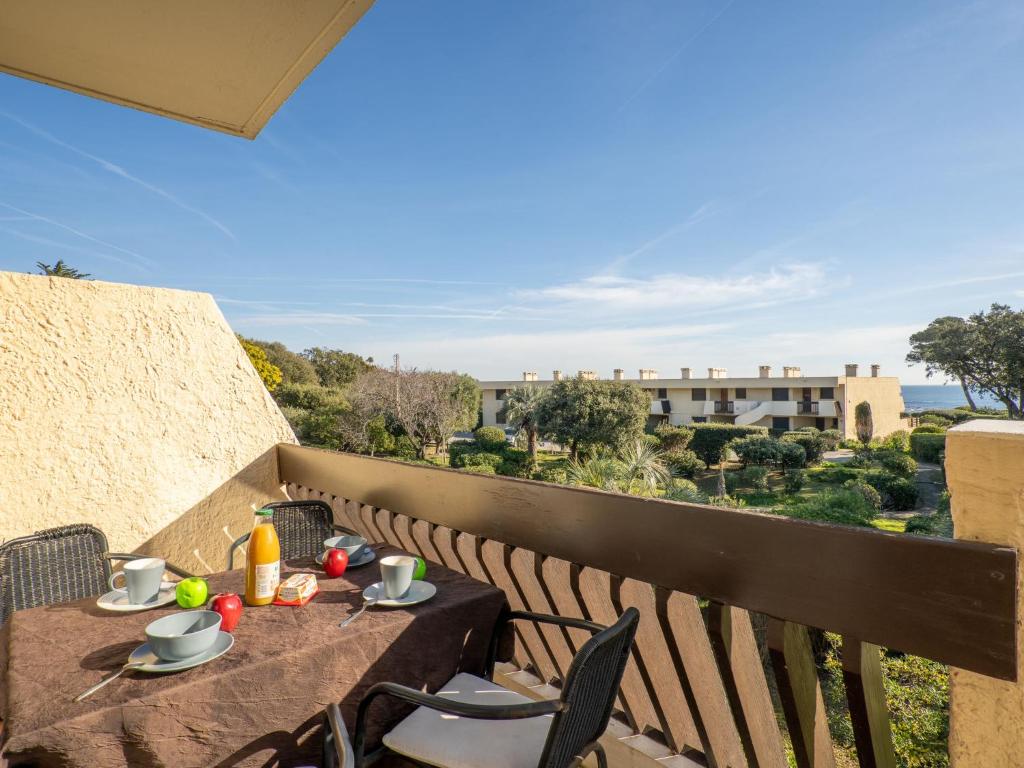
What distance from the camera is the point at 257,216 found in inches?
752

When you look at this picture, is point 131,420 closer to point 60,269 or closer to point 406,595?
point 406,595

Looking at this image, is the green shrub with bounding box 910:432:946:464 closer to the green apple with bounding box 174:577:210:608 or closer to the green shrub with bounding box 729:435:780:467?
the green shrub with bounding box 729:435:780:467

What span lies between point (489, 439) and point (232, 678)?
68.9 ft

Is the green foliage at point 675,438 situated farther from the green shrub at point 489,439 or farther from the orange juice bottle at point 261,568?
the orange juice bottle at point 261,568

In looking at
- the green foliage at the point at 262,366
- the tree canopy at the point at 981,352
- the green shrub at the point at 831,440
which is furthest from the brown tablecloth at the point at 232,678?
the tree canopy at the point at 981,352

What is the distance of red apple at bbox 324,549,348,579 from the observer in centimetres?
177

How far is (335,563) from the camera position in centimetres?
178

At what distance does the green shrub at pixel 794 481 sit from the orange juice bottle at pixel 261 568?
1986cm

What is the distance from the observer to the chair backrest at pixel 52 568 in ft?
6.23

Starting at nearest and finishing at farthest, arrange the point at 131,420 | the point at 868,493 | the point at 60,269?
1. the point at 131,420
2. the point at 60,269
3. the point at 868,493

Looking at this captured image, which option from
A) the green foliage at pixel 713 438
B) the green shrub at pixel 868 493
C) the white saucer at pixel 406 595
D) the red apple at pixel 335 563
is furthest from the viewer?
the green foliage at pixel 713 438

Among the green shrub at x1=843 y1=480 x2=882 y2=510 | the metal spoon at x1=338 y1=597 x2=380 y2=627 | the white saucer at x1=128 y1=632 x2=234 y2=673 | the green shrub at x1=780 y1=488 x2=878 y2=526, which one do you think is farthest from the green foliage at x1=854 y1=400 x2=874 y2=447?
the white saucer at x1=128 y1=632 x2=234 y2=673

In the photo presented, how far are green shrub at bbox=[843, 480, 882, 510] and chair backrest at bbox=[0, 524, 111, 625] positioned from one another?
16289mm

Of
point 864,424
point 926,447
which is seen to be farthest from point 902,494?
point 864,424
